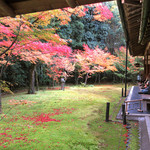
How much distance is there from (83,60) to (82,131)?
15.7 meters

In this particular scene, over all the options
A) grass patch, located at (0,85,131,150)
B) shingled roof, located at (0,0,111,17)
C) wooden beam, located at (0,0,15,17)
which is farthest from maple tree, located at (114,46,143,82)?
wooden beam, located at (0,0,15,17)

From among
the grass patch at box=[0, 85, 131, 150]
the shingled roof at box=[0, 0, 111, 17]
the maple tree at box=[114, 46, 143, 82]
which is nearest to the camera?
the shingled roof at box=[0, 0, 111, 17]

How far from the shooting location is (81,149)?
364 centimetres

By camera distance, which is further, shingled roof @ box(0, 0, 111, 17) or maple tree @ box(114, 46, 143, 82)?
maple tree @ box(114, 46, 143, 82)

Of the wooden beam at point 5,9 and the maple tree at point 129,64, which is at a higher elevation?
the maple tree at point 129,64

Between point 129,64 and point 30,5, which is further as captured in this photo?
point 129,64

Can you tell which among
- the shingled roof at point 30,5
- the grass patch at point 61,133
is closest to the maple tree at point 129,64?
the grass patch at point 61,133

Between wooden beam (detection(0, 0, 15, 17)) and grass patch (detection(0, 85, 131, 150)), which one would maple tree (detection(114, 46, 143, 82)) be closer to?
A: grass patch (detection(0, 85, 131, 150))

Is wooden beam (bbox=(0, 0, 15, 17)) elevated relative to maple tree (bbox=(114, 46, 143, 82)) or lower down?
lower down

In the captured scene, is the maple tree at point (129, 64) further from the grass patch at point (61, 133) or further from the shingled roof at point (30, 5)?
the shingled roof at point (30, 5)

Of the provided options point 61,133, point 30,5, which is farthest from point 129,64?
point 30,5

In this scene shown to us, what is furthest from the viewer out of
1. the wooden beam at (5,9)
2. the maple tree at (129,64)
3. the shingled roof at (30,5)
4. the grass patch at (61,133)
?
the maple tree at (129,64)

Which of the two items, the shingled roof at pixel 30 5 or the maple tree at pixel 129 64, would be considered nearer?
the shingled roof at pixel 30 5

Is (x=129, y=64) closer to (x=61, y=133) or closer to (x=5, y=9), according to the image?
(x=61, y=133)
